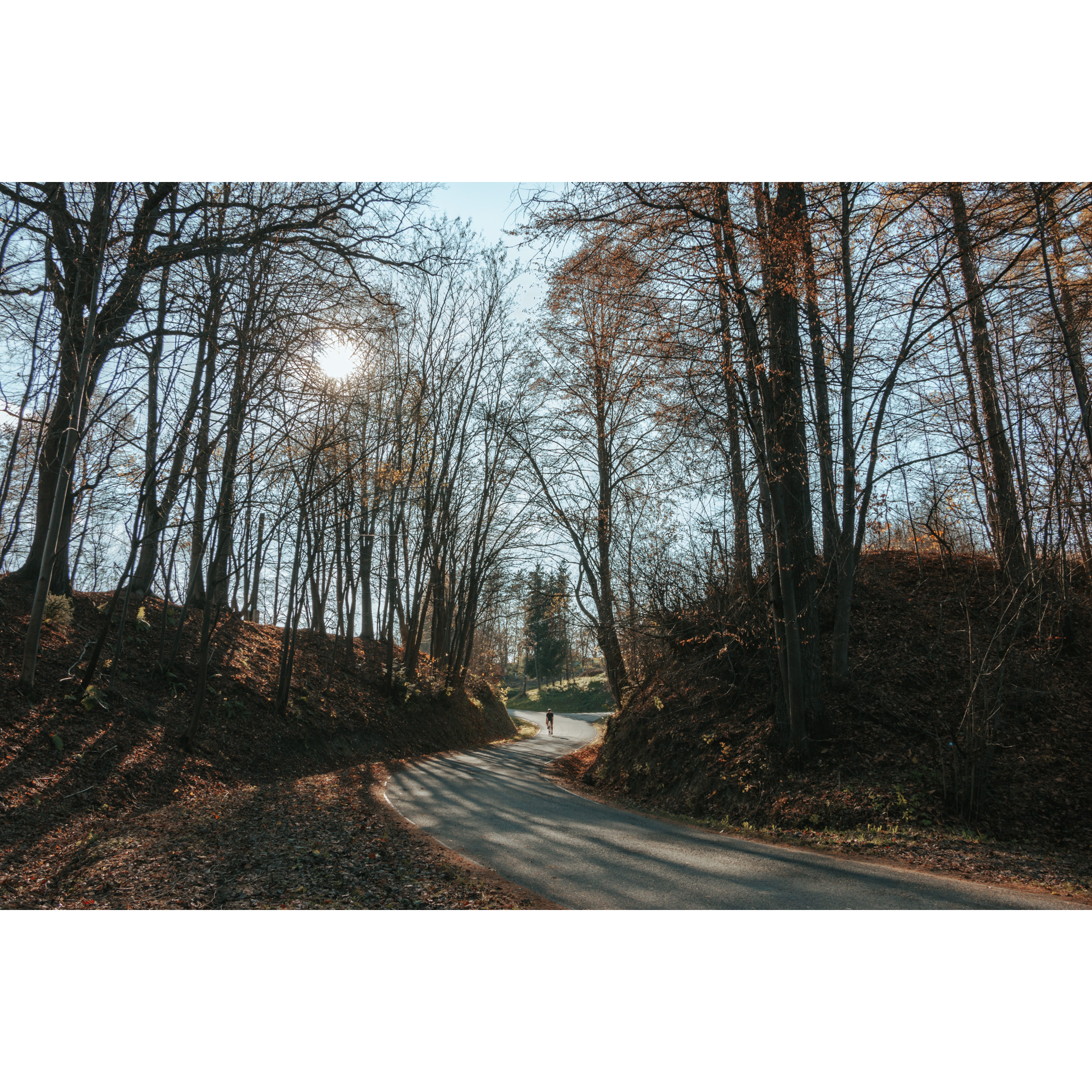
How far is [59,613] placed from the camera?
9805mm

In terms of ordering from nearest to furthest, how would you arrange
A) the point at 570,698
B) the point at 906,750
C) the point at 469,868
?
1. the point at 469,868
2. the point at 906,750
3. the point at 570,698

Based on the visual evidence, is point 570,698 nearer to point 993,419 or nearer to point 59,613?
point 59,613

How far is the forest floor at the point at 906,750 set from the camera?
6.27 m

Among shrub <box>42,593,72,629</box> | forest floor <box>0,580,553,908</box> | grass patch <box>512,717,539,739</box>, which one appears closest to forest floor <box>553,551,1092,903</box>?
forest floor <box>0,580,553,908</box>

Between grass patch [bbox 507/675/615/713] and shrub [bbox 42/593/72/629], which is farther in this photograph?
grass patch [bbox 507/675/615/713]

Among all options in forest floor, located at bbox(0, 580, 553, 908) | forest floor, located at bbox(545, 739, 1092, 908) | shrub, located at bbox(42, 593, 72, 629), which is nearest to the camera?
forest floor, located at bbox(0, 580, 553, 908)

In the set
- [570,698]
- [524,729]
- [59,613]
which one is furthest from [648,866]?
[570,698]

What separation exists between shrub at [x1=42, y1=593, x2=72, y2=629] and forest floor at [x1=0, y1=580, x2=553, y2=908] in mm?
159

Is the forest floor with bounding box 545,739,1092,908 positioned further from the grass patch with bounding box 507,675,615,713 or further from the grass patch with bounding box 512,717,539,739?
the grass patch with bounding box 507,675,615,713

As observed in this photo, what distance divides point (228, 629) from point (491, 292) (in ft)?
42.0

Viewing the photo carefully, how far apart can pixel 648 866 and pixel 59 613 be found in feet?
31.1

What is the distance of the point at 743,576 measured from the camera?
10648 mm

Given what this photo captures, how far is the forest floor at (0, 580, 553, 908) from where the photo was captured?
498 cm

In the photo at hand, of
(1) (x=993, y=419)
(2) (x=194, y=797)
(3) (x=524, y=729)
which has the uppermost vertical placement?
(1) (x=993, y=419)
